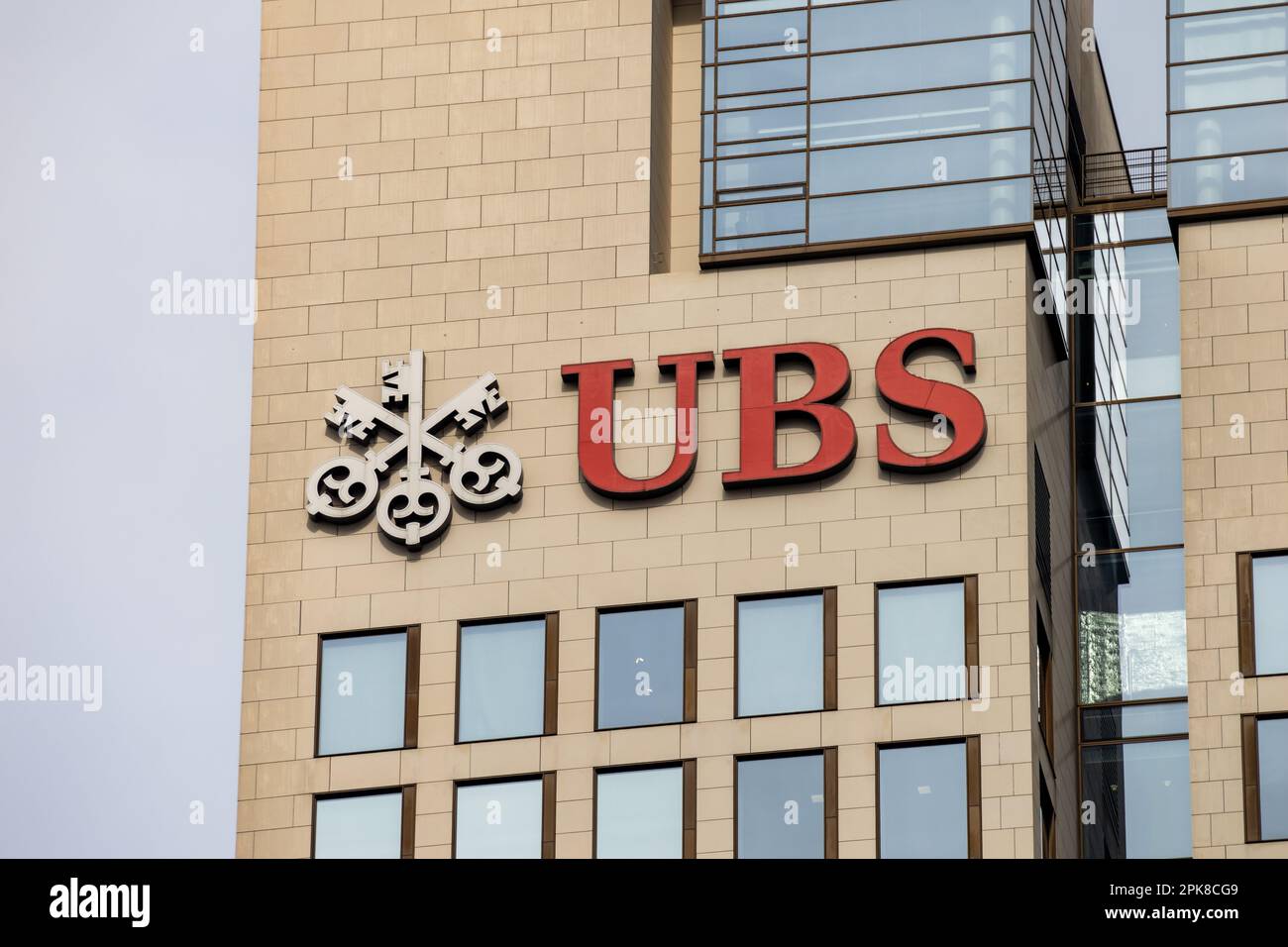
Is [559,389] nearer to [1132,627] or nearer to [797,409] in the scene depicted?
[797,409]

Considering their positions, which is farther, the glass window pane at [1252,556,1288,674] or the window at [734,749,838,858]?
the glass window pane at [1252,556,1288,674]

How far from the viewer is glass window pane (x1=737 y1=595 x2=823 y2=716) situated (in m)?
53.3

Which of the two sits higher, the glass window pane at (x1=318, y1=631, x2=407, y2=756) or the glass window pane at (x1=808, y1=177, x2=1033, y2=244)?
the glass window pane at (x1=808, y1=177, x2=1033, y2=244)

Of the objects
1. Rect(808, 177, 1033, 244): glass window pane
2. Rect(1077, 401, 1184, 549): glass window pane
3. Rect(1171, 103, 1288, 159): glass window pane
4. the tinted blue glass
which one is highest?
Rect(1171, 103, 1288, 159): glass window pane

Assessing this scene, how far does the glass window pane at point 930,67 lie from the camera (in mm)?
56281

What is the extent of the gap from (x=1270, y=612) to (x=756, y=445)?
9.87 metres

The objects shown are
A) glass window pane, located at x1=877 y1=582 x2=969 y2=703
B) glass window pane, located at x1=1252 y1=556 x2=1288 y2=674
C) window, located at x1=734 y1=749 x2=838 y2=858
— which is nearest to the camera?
window, located at x1=734 y1=749 x2=838 y2=858

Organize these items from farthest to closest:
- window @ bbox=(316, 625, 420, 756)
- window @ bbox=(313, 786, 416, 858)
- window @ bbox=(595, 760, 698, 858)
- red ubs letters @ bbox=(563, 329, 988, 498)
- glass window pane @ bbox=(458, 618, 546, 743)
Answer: window @ bbox=(316, 625, 420, 756) → glass window pane @ bbox=(458, 618, 546, 743) → window @ bbox=(313, 786, 416, 858) → red ubs letters @ bbox=(563, 329, 988, 498) → window @ bbox=(595, 760, 698, 858)

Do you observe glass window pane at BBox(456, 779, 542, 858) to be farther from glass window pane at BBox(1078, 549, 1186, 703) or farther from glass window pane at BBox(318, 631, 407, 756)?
glass window pane at BBox(1078, 549, 1186, 703)

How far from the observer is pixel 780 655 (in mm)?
53656

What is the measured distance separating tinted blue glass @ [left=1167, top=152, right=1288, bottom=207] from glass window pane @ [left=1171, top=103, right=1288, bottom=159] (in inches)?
8.6

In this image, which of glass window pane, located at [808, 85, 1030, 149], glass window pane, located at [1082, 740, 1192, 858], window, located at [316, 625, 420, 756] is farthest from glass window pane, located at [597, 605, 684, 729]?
glass window pane, located at [808, 85, 1030, 149]

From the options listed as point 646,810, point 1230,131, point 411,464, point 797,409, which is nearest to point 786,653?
point 646,810
